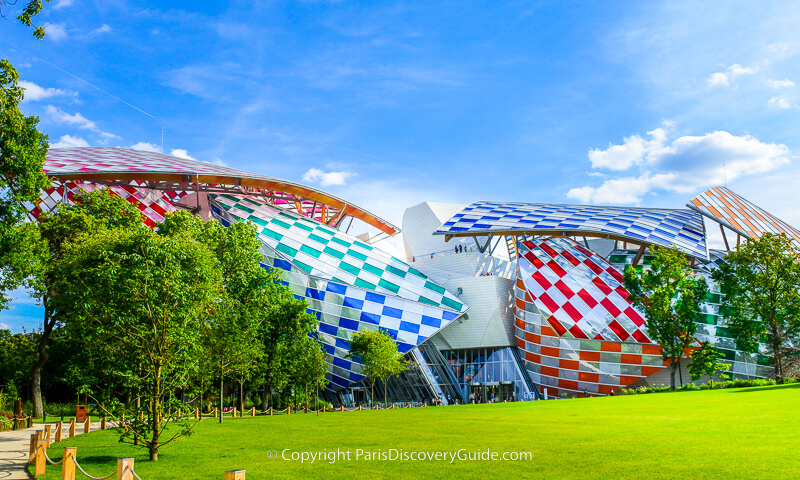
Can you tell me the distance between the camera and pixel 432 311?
4653 centimetres

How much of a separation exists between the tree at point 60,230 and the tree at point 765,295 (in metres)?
37.7

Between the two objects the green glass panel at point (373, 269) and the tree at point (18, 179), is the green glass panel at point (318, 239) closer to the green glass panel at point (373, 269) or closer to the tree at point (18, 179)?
the green glass panel at point (373, 269)

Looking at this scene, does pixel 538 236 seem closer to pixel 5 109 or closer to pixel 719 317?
pixel 719 317

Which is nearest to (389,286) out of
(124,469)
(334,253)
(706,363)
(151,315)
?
(334,253)

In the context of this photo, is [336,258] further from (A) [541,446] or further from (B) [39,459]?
(A) [541,446]

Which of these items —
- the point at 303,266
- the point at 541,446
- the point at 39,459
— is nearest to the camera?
the point at 39,459

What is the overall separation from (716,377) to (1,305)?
4436 centimetres

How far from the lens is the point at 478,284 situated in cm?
4950

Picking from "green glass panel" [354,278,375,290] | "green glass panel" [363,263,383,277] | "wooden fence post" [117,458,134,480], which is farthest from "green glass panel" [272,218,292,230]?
"wooden fence post" [117,458,134,480]

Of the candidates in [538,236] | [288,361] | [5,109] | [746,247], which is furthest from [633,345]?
[5,109]

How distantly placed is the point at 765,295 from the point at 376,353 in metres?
26.2

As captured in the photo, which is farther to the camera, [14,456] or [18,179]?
[18,179]

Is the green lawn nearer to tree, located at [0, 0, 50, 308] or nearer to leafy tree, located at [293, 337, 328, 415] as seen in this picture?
tree, located at [0, 0, 50, 308]

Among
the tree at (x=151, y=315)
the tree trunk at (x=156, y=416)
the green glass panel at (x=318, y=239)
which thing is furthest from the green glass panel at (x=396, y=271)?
the tree trunk at (x=156, y=416)
